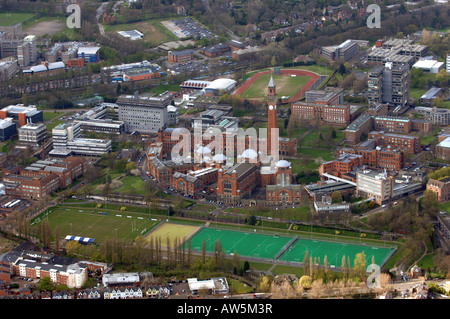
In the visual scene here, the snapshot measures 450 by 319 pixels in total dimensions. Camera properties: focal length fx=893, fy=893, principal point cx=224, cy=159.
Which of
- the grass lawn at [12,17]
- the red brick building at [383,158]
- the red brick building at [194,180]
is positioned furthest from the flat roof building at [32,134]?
the grass lawn at [12,17]

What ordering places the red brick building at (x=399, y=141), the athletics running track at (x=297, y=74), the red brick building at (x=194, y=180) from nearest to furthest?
the red brick building at (x=194, y=180), the red brick building at (x=399, y=141), the athletics running track at (x=297, y=74)

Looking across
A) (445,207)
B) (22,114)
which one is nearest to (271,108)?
(445,207)

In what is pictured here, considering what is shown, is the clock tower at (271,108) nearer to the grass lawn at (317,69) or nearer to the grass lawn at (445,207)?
the grass lawn at (445,207)

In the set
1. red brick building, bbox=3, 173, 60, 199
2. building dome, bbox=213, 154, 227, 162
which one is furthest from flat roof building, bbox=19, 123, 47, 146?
building dome, bbox=213, 154, 227, 162

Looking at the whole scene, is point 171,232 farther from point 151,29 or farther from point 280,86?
point 151,29

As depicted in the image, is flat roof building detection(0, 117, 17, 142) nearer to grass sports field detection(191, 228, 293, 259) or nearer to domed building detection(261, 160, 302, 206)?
grass sports field detection(191, 228, 293, 259)
